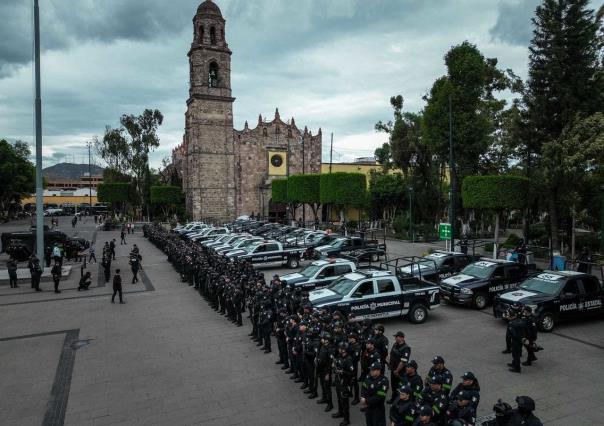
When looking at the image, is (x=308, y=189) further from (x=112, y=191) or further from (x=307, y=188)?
(x=112, y=191)

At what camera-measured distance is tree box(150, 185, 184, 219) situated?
55.2 metres

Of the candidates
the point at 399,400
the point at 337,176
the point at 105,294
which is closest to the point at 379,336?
the point at 399,400

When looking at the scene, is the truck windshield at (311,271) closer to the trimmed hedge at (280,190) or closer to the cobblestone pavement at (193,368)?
the cobblestone pavement at (193,368)

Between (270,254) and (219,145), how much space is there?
35024mm

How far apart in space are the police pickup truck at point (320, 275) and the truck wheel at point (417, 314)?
3.17 metres

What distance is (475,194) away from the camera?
85.9ft

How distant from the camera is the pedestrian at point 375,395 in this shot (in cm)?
654

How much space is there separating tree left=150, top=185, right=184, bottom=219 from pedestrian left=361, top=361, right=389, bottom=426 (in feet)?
171

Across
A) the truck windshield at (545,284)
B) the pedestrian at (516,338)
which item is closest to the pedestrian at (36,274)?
the pedestrian at (516,338)

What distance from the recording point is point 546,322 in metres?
12.1

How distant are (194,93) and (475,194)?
38.0m

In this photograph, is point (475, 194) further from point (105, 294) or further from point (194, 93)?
point (194, 93)

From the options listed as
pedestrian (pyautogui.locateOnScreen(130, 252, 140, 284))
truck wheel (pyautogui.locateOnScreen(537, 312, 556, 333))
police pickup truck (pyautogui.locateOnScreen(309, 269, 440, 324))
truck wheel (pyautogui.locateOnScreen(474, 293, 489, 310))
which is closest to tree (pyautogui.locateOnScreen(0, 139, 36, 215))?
pedestrian (pyautogui.locateOnScreen(130, 252, 140, 284))

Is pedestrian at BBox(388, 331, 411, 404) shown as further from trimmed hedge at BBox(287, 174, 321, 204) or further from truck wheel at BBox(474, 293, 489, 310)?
trimmed hedge at BBox(287, 174, 321, 204)
